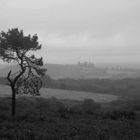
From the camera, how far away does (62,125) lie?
577 inches

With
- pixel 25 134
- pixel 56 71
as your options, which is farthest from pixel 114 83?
pixel 25 134

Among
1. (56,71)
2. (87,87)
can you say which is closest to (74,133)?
(87,87)

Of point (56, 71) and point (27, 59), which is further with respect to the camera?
point (56, 71)

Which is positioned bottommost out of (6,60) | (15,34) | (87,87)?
(87,87)

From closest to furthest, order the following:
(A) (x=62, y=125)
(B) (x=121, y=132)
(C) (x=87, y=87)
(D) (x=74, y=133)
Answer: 1. (D) (x=74, y=133)
2. (B) (x=121, y=132)
3. (A) (x=62, y=125)
4. (C) (x=87, y=87)

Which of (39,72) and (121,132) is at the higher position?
(39,72)

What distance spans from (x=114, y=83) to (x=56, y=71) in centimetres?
4256

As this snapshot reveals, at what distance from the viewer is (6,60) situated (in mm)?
17391

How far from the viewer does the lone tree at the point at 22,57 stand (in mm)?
16891

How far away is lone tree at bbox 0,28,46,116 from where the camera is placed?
16.9 meters

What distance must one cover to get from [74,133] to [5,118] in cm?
572

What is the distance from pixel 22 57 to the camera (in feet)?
56.1

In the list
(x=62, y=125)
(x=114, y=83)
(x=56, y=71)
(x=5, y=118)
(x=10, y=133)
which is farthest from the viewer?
(x=56, y=71)

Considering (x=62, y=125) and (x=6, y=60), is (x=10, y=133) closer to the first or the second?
(x=62, y=125)
